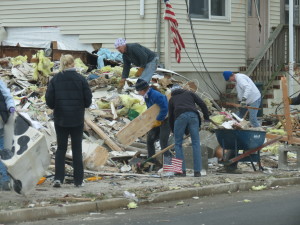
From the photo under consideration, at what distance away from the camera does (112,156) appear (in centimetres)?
1369

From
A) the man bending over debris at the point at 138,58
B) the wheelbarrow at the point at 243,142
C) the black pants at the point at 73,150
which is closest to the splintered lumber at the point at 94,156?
the black pants at the point at 73,150

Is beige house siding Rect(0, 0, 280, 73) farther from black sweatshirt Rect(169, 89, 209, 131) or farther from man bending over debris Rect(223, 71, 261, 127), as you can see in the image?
black sweatshirt Rect(169, 89, 209, 131)

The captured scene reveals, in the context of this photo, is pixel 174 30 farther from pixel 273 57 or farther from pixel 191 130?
pixel 191 130

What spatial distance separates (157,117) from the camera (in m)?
12.9

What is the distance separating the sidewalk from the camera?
30.8 ft

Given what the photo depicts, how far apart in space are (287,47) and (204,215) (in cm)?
1363

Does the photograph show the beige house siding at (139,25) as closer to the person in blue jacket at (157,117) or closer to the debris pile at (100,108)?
the debris pile at (100,108)

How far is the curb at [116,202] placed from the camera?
9.12 metres

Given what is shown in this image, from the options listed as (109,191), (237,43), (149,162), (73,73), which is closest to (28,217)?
(109,191)

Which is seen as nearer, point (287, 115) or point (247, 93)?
point (287, 115)

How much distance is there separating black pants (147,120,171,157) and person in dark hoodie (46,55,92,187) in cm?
240

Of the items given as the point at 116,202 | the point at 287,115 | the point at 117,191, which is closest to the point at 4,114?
the point at 117,191

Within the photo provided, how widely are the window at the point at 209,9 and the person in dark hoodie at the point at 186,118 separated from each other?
9.09 metres

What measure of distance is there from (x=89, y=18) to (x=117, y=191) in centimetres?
1191
